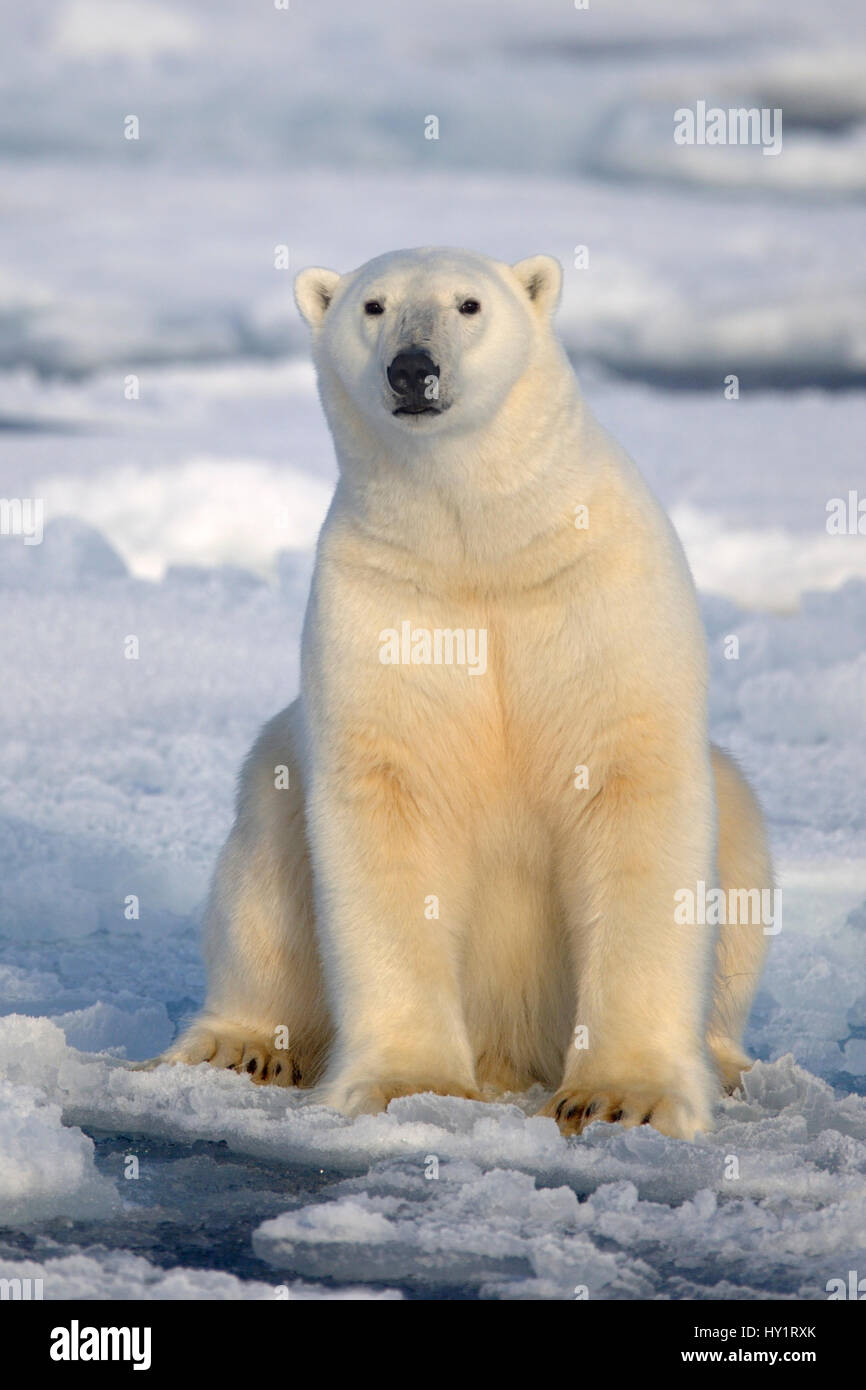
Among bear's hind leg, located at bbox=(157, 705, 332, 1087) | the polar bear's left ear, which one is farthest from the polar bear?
bear's hind leg, located at bbox=(157, 705, 332, 1087)

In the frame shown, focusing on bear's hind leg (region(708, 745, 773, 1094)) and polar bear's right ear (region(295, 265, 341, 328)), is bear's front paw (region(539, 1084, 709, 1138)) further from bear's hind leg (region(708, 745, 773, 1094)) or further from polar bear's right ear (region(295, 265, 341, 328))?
polar bear's right ear (region(295, 265, 341, 328))

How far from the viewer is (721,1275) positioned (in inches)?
134

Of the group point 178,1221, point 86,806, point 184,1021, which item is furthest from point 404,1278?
point 86,806

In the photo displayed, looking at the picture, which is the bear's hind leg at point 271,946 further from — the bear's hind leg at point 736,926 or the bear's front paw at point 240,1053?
the bear's hind leg at point 736,926

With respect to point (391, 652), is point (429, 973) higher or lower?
lower

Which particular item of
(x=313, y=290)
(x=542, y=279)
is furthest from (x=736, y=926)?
(x=313, y=290)

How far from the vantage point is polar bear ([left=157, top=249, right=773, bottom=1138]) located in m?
4.66

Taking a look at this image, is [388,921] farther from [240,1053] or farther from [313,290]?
[313,290]

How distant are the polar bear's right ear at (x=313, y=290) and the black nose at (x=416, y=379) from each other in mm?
755

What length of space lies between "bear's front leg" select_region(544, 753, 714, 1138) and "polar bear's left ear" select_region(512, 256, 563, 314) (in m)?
1.38

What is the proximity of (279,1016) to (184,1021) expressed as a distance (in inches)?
15.9

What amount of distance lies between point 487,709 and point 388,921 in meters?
0.62
